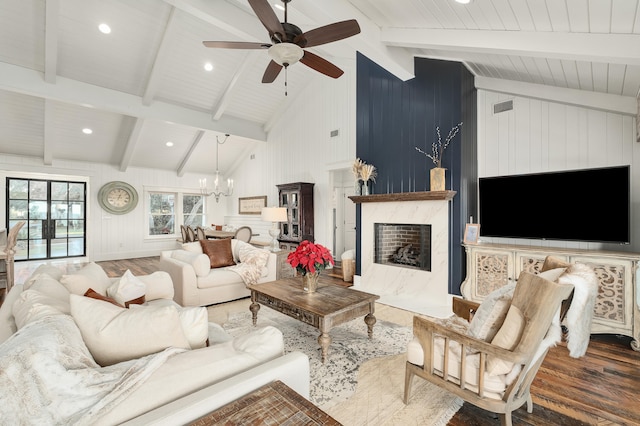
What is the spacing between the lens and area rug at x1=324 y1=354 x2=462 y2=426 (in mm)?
1766

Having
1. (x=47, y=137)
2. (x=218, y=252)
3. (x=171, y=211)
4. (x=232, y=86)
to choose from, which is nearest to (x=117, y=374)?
(x=218, y=252)

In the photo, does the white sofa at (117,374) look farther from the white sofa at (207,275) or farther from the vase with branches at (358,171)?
the vase with branches at (358,171)

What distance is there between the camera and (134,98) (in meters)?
5.70

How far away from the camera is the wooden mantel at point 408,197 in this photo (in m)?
3.78

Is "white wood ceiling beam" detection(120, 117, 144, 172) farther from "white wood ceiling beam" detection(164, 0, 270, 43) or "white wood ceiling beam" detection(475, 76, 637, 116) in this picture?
"white wood ceiling beam" detection(475, 76, 637, 116)

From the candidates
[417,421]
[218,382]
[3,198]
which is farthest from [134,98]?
[417,421]

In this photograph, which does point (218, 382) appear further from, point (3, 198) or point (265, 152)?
point (3, 198)

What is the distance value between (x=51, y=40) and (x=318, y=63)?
4145mm

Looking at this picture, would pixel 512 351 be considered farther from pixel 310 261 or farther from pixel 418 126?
pixel 418 126

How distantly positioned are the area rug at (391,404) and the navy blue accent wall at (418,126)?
6.86 feet

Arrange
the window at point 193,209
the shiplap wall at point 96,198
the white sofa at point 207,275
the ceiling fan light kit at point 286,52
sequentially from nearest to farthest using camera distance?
Answer: the ceiling fan light kit at point 286,52, the white sofa at point 207,275, the shiplap wall at point 96,198, the window at point 193,209

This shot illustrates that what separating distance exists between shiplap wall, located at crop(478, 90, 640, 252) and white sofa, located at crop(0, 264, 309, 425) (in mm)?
3560

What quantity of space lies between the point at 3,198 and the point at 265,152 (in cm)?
598

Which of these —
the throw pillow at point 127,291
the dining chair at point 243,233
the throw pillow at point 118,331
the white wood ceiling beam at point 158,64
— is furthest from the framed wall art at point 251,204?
the throw pillow at point 118,331
